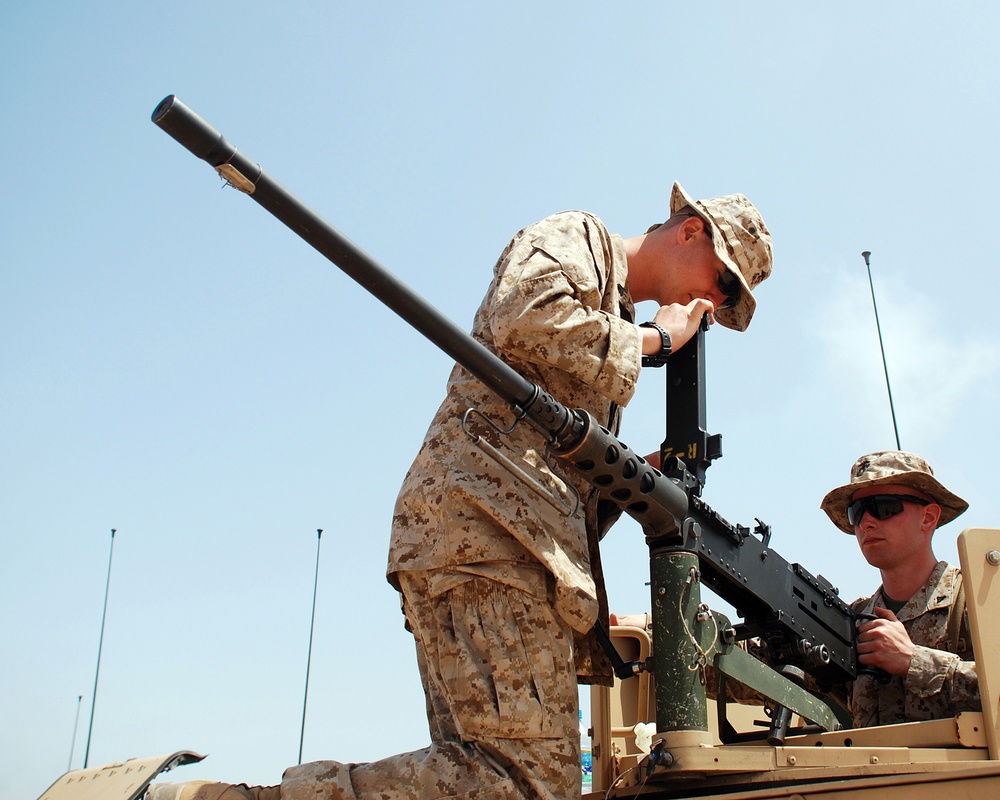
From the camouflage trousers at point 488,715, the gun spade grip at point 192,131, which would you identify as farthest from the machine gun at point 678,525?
the camouflage trousers at point 488,715

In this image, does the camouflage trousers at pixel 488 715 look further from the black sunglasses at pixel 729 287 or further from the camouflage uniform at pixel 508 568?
the black sunglasses at pixel 729 287

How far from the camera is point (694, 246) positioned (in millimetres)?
4219

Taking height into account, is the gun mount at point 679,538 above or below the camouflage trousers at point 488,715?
above

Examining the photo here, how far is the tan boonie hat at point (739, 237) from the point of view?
4233mm

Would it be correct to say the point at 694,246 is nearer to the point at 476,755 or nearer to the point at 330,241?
the point at 330,241

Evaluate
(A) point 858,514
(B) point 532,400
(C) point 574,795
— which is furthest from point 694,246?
(C) point 574,795

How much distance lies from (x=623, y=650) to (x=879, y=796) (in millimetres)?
2265

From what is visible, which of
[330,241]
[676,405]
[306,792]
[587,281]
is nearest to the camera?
[330,241]

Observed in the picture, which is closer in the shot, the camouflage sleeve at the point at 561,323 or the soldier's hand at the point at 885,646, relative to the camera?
the camouflage sleeve at the point at 561,323

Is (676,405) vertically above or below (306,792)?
above

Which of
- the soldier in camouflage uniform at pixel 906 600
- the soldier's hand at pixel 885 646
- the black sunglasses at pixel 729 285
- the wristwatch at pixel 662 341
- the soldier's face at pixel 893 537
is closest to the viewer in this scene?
the wristwatch at pixel 662 341

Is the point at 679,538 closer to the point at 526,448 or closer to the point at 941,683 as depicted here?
the point at 526,448

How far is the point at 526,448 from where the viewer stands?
134 inches

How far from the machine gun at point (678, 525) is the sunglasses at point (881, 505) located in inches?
34.2
